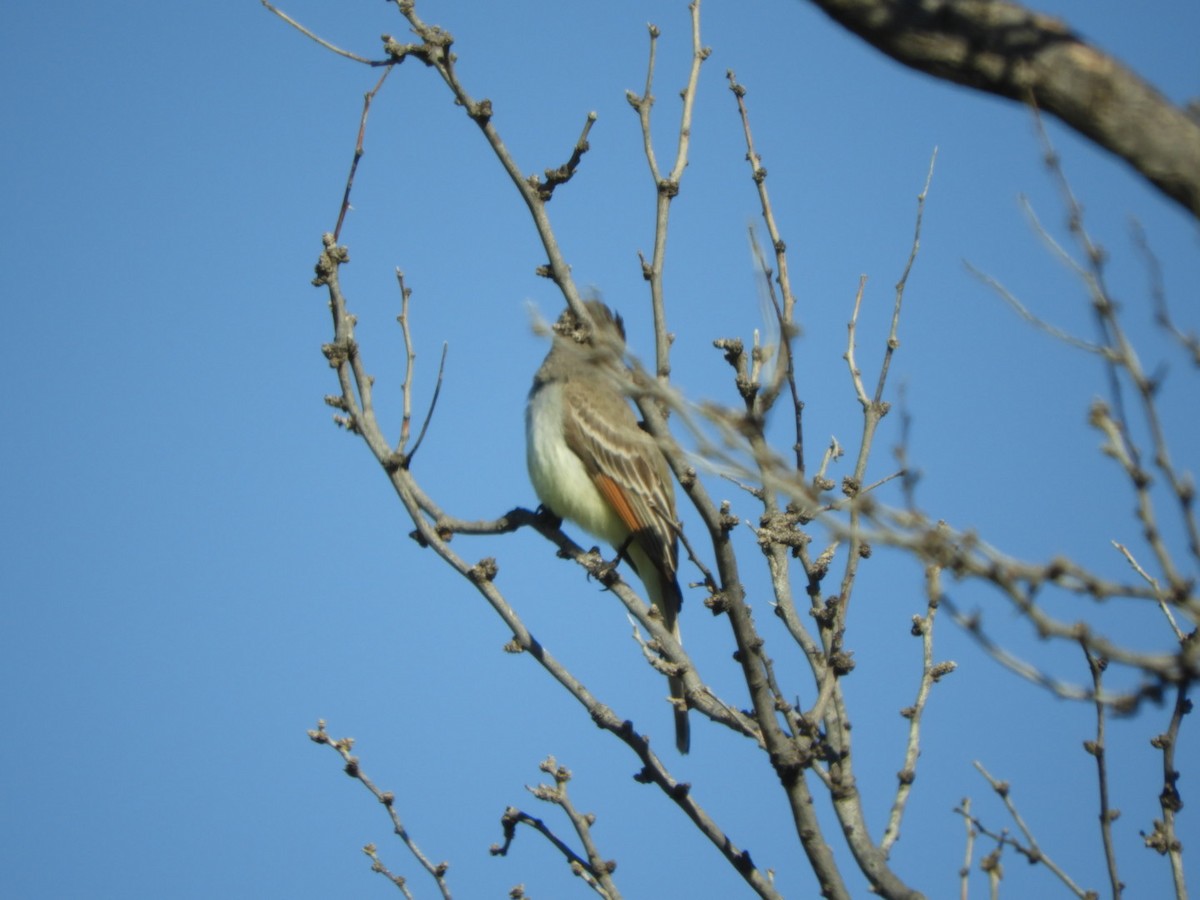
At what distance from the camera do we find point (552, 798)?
575 centimetres

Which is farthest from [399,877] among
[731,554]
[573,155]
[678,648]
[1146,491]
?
[1146,491]

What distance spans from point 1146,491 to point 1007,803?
317 cm

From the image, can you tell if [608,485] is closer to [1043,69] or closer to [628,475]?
[628,475]

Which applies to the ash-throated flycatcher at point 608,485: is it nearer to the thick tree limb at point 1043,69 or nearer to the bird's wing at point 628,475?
the bird's wing at point 628,475

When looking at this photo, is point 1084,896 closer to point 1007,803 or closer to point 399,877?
point 1007,803

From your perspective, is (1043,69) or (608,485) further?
(608,485)

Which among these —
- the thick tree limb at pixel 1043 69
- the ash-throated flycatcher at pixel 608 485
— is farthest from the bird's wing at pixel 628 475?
the thick tree limb at pixel 1043 69

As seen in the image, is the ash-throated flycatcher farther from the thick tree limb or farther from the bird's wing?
the thick tree limb

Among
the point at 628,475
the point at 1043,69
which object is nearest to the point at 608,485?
the point at 628,475

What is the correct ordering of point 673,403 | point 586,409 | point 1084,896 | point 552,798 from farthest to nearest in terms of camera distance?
point 586,409 → point 552,798 → point 1084,896 → point 673,403

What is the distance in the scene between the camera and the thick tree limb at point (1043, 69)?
119 inches

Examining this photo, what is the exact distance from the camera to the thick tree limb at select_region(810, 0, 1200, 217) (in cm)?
303

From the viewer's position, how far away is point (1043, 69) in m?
3.17

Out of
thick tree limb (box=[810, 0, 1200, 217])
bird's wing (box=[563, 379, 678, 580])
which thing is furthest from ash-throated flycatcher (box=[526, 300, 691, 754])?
thick tree limb (box=[810, 0, 1200, 217])
